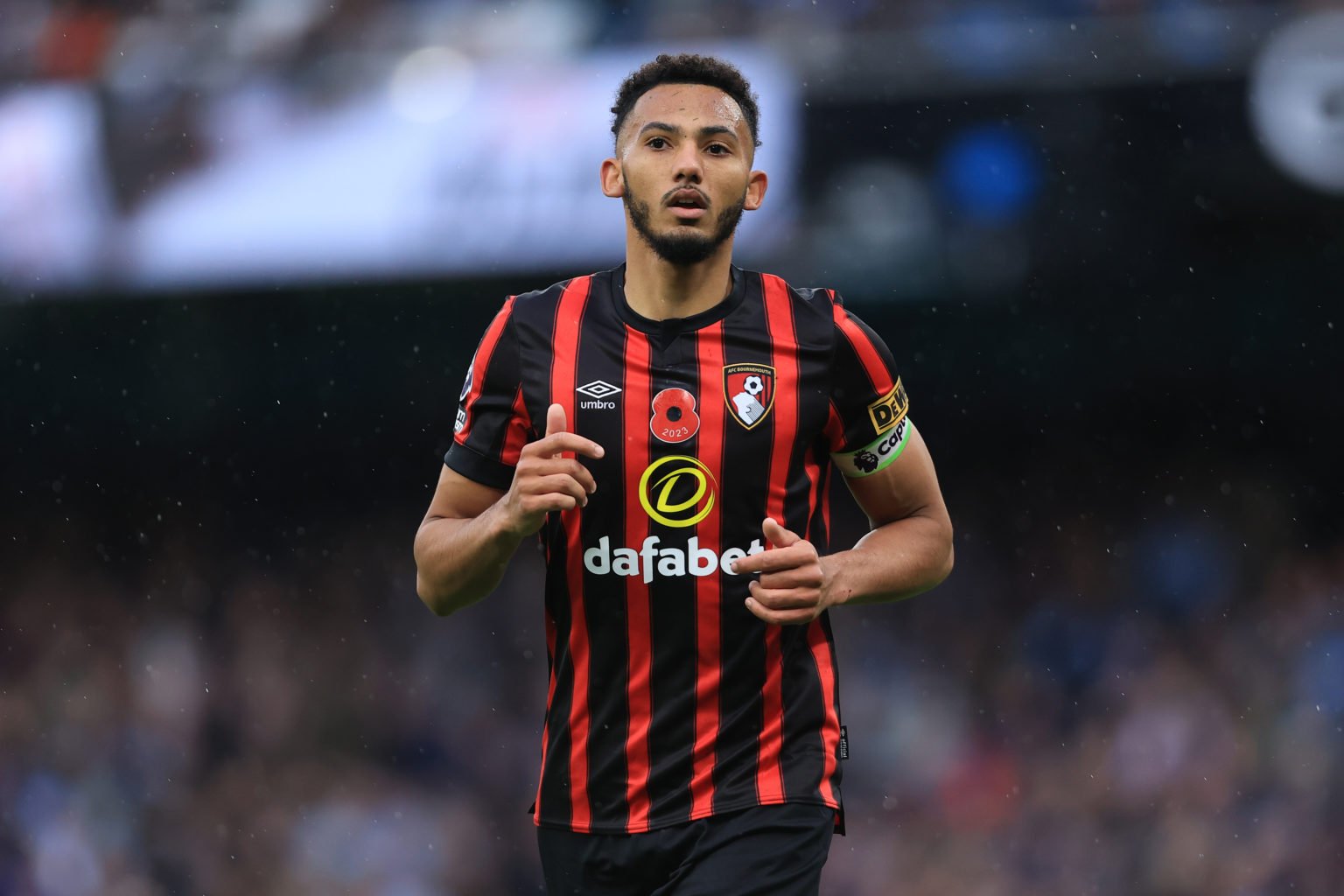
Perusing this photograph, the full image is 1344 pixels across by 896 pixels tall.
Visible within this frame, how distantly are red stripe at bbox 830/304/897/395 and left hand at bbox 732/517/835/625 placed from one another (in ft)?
1.70

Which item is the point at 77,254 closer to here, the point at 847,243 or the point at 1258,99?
the point at 847,243

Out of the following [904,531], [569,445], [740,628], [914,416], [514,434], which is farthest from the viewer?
[914,416]

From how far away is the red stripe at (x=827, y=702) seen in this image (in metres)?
3.02

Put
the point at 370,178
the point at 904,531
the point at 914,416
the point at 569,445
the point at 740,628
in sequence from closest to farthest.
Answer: the point at 569,445 < the point at 740,628 < the point at 904,531 < the point at 370,178 < the point at 914,416

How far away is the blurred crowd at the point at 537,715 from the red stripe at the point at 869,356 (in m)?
5.58

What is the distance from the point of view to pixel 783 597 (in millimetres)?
2695

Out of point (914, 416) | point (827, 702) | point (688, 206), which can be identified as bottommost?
point (827, 702)

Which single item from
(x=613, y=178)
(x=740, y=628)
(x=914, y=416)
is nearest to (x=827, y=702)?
(x=740, y=628)

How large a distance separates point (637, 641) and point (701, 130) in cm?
97

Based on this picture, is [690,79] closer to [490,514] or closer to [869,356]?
[869,356]

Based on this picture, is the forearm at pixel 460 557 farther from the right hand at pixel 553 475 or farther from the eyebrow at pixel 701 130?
the eyebrow at pixel 701 130

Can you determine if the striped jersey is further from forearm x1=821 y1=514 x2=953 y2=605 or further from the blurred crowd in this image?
the blurred crowd

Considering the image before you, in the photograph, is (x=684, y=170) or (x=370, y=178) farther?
(x=370, y=178)

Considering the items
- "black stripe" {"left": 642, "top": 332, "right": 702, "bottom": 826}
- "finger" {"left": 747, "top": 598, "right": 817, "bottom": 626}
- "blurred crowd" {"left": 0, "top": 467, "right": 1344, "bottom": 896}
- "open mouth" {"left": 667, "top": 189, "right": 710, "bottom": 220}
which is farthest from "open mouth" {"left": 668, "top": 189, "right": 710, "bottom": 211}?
"blurred crowd" {"left": 0, "top": 467, "right": 1344, "bottom": 896}
